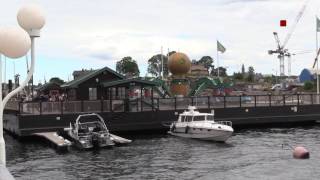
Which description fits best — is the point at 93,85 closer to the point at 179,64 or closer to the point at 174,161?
the point at 179,64

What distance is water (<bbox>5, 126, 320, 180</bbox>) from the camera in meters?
28.1

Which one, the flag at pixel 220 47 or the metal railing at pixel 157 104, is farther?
the flag at pixel 220 47

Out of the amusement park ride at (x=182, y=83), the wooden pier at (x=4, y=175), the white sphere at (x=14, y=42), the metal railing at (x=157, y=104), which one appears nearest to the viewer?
the wooden pier at (x=4, y=175)

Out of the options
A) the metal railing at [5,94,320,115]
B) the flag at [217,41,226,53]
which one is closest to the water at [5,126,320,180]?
the metal railing at [5,94,320,115]

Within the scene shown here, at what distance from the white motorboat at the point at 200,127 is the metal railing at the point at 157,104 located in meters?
4.69

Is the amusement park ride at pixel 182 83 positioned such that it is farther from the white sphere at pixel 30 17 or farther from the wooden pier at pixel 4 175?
the wooden pier at pixel 4 175

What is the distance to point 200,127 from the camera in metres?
44.5

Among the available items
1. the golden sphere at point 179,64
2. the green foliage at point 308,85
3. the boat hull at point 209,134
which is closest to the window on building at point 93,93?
the boat hull at point 209,134

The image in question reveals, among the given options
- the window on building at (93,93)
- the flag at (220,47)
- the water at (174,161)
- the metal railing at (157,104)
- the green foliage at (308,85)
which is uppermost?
the flag at (220,47)

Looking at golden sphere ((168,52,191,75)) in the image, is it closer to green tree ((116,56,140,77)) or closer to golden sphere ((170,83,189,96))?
golden sphere ((170,83,189,96))

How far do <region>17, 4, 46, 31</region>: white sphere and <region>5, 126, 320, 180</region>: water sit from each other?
16724 millimetres

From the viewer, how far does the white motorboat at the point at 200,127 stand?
42684 millimetres

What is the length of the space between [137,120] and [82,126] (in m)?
8.53

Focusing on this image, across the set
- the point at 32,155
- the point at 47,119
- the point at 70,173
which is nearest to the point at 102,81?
the point at 47,119
